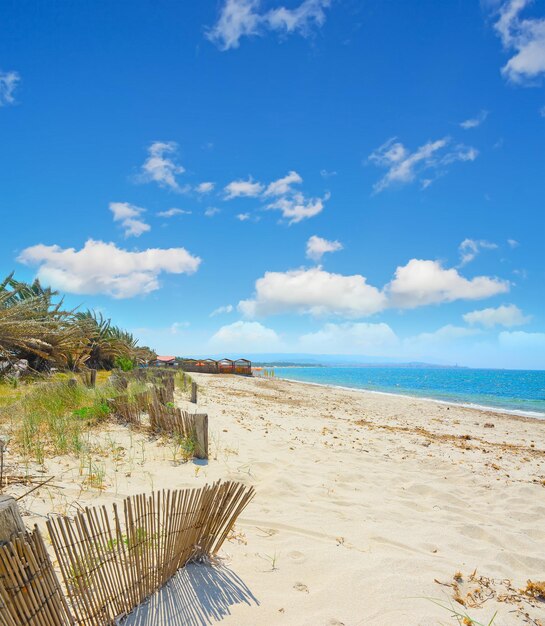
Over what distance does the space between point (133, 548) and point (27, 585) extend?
704mm

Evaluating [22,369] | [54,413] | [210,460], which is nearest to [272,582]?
[210,460]

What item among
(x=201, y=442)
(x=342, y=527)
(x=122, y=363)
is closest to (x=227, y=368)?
(x=122, y=363)

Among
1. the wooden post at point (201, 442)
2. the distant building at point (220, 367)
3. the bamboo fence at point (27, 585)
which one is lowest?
the distant building at point (220, 367)

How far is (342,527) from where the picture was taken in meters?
3.88

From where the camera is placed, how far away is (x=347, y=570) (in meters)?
3.01

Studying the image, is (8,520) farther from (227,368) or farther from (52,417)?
(227,368)

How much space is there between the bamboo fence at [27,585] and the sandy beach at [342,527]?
2.41ft

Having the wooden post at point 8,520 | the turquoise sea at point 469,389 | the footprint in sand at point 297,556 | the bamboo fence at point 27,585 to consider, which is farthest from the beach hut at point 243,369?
the wooden post at point 8,520

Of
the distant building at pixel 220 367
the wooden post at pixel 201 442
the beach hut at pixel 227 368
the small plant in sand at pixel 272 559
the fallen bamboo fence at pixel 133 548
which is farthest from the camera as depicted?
the beach hut at pixel 227 368

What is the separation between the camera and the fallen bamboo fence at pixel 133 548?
2.02 meters

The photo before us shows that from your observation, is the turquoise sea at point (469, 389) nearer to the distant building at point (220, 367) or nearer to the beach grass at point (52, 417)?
the distant building at point (220, 367)

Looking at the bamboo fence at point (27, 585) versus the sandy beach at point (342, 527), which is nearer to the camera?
the bamboo fence at point (27, 585)

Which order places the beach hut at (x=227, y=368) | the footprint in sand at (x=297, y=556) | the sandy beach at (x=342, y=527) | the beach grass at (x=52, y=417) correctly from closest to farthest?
the sandy beach at (x=342, y=527) → the footprint in sand at (x=297, y=556) → the beach grass at (x=52, y=417) → the beach hut at (x=227, y=368)

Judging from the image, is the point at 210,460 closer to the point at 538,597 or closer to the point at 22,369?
the point at 538,597
